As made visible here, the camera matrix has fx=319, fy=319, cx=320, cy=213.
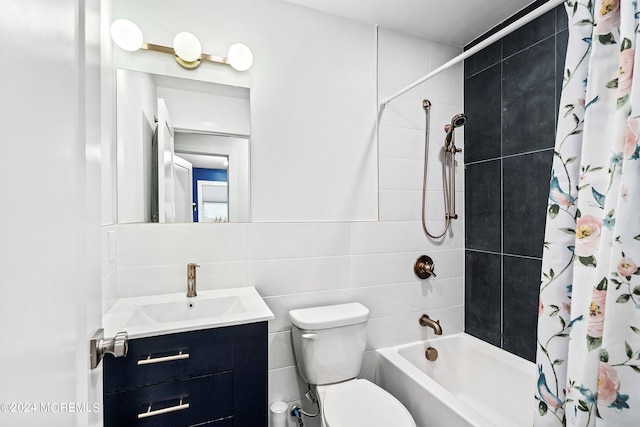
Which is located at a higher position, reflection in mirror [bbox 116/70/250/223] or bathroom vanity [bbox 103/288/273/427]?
reflection in mirror [bbox 116/70/250/223]

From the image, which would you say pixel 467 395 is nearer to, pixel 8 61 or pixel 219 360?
pixel 219 360

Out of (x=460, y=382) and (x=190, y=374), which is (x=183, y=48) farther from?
(x=460, y=382)

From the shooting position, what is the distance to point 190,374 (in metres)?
1.17

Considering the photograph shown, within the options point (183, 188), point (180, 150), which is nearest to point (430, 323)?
point (183, 188)

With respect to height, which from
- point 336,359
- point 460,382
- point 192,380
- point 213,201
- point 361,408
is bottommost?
point 460,382

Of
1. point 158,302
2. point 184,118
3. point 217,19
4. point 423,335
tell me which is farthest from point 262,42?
point 423,335

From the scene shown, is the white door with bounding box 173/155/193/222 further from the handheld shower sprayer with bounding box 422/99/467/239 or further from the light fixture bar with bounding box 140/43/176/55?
the handheld shower sprayer with bounding box 422/99/467/239

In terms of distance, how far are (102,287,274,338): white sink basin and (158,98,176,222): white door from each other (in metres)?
0.40

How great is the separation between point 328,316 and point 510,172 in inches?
54.8

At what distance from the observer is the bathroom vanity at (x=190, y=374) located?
3.60 feet

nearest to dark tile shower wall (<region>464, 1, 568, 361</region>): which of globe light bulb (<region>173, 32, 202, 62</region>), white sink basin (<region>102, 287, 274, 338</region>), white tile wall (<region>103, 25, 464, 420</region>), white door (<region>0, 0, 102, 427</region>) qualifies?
white tile wall (<region>103, 25, 464, 420</region>)

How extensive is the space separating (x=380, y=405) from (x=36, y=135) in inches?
61.2

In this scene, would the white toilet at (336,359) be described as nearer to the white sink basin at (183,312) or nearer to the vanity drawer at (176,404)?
the white sink basin at (183,312)

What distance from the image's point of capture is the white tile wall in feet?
5.05
